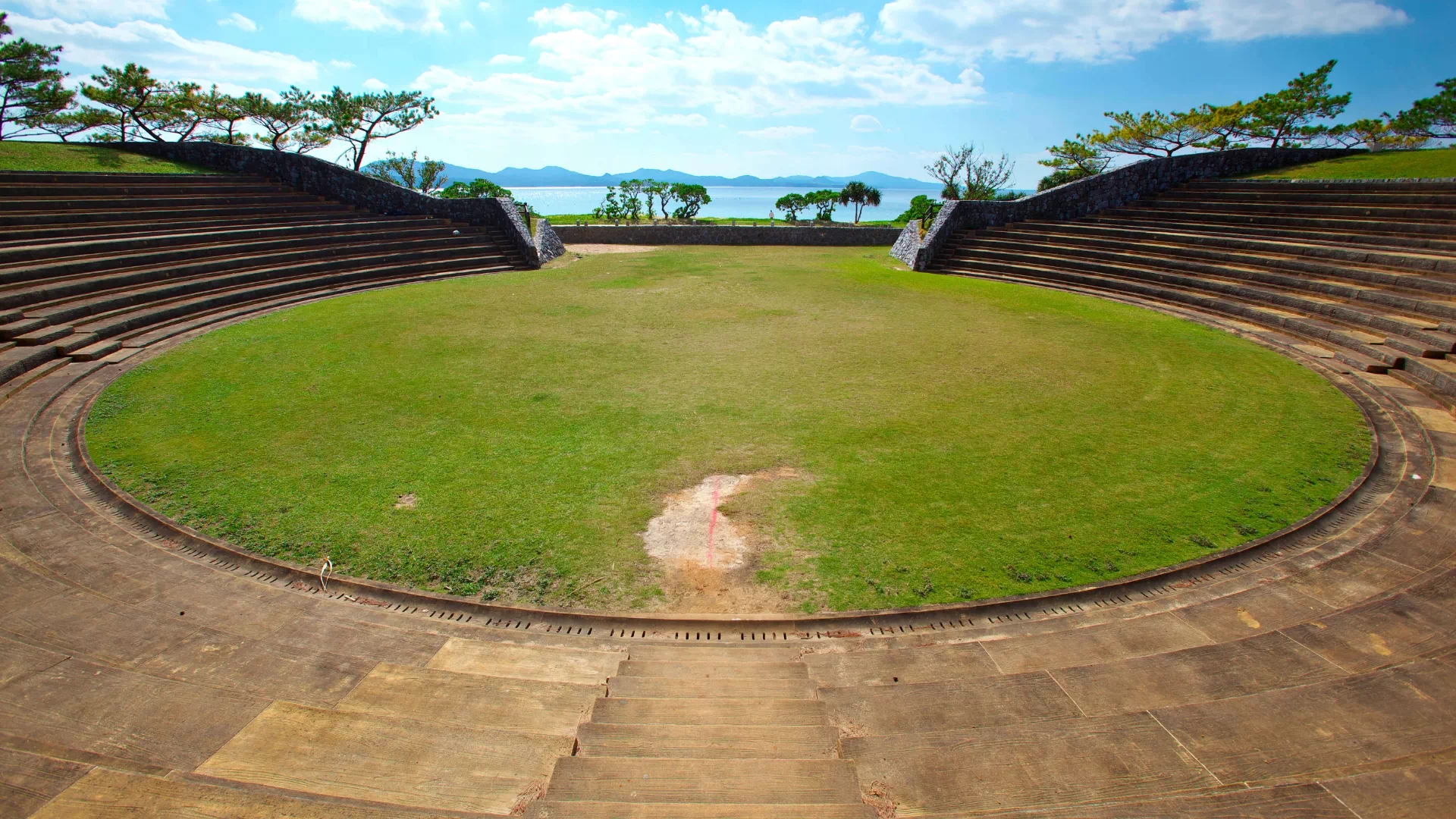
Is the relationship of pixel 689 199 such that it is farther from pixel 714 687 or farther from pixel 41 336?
pixel 714 687

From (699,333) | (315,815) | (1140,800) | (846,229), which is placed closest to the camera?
(315,815)

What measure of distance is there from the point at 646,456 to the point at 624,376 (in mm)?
3427

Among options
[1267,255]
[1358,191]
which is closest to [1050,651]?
[1267,255]

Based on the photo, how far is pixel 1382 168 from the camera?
2122 centimetres

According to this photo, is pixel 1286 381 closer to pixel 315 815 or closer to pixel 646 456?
pixel 646 456

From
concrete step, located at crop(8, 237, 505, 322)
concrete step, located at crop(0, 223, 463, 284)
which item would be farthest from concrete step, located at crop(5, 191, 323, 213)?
concrete step, located at crop(8, 237, 505, 322)

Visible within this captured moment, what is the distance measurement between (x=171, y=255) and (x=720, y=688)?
19065 mm

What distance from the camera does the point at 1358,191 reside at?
18875mm

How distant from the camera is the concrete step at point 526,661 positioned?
4594 millimetres

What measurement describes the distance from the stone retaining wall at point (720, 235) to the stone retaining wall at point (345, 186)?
29.6 feet

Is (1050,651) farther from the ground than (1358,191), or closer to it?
closer to it

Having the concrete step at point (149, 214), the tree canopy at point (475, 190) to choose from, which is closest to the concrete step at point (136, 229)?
the concrete step at point (149, 214)

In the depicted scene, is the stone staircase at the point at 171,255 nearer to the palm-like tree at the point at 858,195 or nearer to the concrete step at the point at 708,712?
the concrete step at the point at 708,712

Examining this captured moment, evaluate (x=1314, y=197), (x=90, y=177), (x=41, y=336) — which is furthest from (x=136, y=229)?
(x=1314, y=197)
